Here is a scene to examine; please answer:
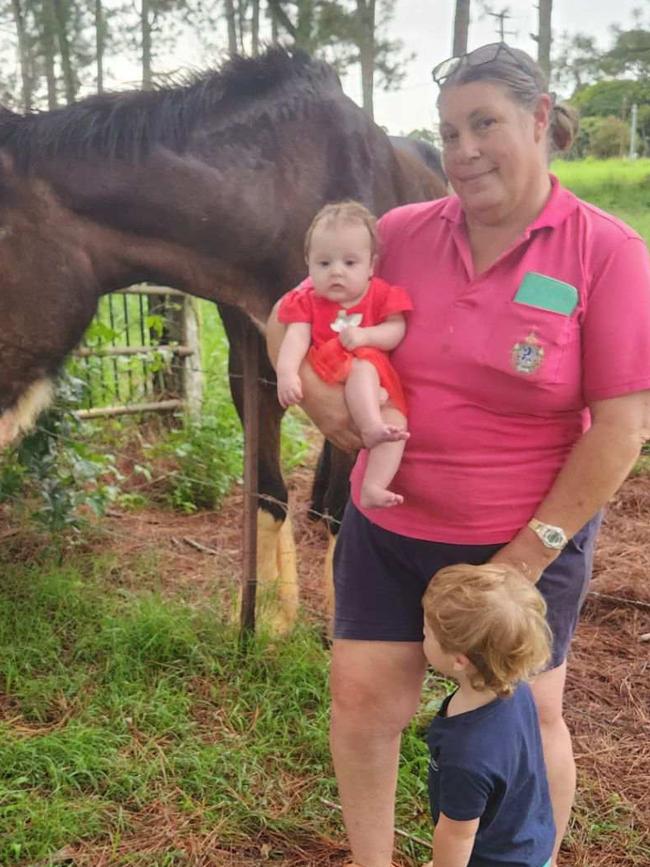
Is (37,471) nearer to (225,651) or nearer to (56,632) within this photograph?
(56,632)

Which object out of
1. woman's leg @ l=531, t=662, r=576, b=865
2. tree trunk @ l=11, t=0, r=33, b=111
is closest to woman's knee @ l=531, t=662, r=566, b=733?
woman's leg @ l=531, t=662, r=576, b=865

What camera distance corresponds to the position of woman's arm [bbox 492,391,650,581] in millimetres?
1538

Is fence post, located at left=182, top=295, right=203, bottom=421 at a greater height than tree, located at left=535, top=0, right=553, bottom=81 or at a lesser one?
lesser

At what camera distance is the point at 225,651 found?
309 cm

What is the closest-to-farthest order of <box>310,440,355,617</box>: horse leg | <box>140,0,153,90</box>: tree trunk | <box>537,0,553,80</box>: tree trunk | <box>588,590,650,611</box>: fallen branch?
<box>310,440,355,617</box>: horse leg
<box>588,590,650,611</box>: fallen branch
<box>537,0,553,80</box>: tree trunk
<box>140,0,153,90</box>: tree trunk

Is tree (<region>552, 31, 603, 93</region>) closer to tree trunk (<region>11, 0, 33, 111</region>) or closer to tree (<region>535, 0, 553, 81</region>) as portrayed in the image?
tree (<region>535, 0, 553, 81</region>)

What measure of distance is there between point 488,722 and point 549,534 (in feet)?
1.28

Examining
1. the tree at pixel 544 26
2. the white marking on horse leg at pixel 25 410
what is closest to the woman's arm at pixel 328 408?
the white marking on horse leg at pixel 25 410

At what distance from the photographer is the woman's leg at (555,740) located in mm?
1799

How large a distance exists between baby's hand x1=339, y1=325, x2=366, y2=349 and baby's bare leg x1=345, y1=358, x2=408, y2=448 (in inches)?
1.3

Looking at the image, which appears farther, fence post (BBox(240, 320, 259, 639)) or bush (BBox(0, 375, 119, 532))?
bush (BBox(0, 375, 119, 532))

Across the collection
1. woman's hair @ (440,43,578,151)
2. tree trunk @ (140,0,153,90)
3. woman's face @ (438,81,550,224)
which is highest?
tree trunk @ (140,0,153,90)

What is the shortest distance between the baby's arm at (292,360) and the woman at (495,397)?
0.05 meters

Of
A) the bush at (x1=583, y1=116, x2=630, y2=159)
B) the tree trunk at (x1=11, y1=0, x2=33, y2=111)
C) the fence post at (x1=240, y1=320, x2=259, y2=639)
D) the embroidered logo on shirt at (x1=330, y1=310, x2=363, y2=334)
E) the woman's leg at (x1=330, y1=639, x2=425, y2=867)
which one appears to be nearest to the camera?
the embroidered logo on shirt at (x1=330, y1=310, x2=363, y2=334)
